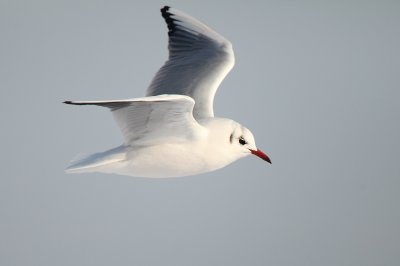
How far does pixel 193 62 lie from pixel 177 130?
111 centimetres

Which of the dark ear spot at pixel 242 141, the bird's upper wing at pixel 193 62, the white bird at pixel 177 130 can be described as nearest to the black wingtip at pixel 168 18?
the bird's upper wing at pixel 193 62

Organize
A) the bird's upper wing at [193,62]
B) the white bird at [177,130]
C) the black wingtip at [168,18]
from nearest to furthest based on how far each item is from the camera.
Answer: the white bird at [177,130], the bird's upper wing at [193,62], the black wingtip at [168,18]

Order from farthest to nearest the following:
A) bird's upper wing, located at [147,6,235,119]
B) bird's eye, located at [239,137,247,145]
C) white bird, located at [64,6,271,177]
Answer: bird's upper wing, located at [147,6,235,119] → bird's eye, located at [239,137,247,145] → white bird, located at [64,6,271,177]

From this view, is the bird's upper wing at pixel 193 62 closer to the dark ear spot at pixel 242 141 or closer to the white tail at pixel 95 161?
the dark ear spot at pixel 242 141

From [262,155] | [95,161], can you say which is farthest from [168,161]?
[262,155]

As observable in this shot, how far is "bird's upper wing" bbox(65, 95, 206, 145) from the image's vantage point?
3.59 metres

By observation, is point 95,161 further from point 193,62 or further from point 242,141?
point 193,62

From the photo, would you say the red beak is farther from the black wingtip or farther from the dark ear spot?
the black wingtip

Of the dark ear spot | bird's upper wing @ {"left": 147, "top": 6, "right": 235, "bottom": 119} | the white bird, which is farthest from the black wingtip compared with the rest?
the dark ear spot

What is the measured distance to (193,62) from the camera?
4.90 m

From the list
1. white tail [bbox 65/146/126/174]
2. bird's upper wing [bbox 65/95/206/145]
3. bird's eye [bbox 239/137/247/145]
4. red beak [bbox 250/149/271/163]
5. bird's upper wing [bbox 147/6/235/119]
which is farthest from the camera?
bird's upper wing [bbox 147/6/235/119]

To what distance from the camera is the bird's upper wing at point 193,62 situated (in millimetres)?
4715

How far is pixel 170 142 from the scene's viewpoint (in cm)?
404

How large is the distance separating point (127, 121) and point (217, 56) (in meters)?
1.27
